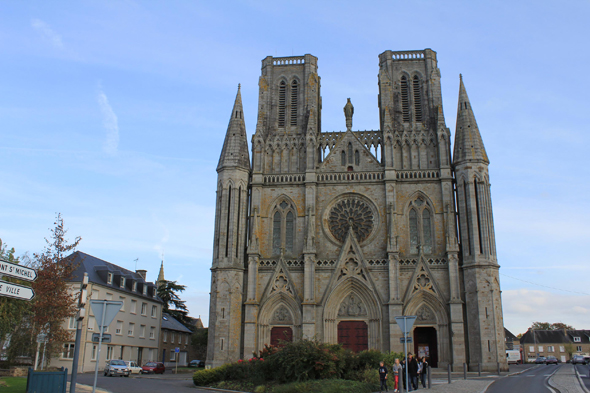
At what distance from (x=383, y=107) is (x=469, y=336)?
58.6 ft

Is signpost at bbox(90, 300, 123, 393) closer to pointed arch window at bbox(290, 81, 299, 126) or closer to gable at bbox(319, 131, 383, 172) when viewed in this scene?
gable at bbox(319, 131, 383, 172)

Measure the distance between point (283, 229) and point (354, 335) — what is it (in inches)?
352

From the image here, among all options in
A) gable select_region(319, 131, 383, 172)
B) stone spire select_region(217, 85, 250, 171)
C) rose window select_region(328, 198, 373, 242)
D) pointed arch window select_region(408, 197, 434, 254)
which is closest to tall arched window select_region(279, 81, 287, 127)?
stone spire select_region(217, 85, 250, 171)

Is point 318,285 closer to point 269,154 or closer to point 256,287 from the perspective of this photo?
point 256,287

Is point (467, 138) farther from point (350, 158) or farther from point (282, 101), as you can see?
point (282, 101)

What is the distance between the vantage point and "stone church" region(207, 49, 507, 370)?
111 feet

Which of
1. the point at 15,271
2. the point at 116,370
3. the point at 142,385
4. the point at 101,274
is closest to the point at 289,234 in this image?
the point at 116,370

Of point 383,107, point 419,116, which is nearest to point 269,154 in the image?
point 383,107

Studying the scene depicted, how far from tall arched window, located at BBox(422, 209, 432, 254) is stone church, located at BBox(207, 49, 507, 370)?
90 mm

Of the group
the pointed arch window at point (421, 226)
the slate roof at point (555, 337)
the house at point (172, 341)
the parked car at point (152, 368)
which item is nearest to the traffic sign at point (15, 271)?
the pointed arch window at point (421, 226)

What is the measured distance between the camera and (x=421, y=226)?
36.4 meters

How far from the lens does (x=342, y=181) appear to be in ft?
125

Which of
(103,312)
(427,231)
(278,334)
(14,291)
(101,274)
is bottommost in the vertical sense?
(278,334)

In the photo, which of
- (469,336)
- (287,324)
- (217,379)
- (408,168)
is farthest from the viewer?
(408,168)
